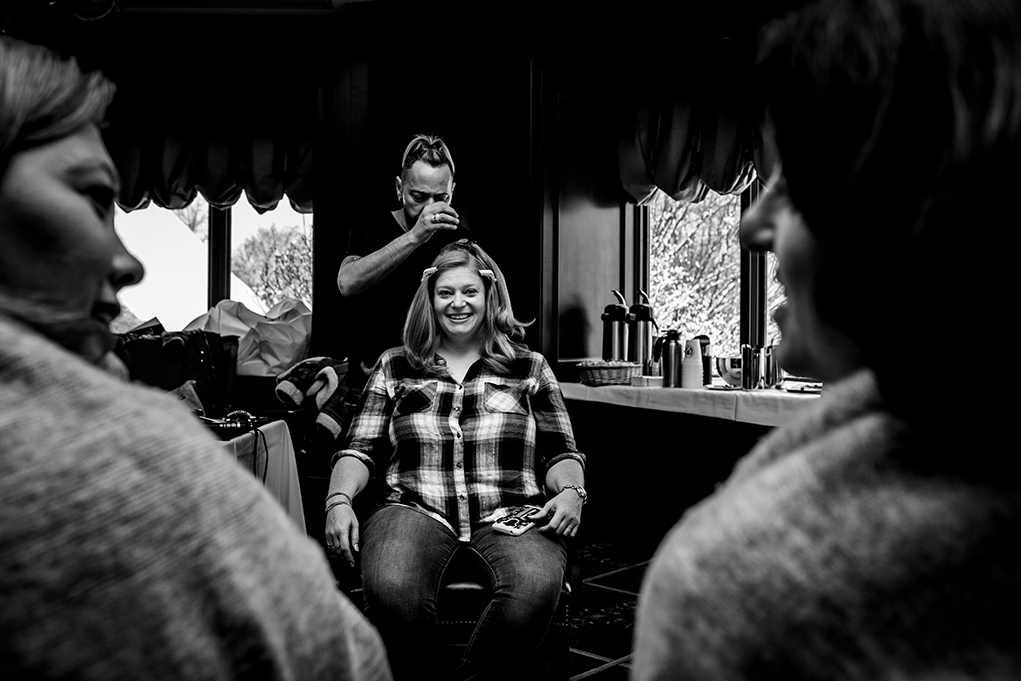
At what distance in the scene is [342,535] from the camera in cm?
210

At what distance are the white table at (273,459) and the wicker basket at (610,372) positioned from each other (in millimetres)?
1633

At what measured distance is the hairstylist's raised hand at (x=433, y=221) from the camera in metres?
3.04

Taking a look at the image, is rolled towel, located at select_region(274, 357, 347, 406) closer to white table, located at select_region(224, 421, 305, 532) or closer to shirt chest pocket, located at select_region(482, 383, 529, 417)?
white table, located at select_region(224, 421, 305, 532)

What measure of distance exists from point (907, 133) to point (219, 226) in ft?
18.3

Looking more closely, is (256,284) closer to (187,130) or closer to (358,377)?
(187,130)

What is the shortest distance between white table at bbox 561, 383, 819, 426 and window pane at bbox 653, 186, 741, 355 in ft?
2.29

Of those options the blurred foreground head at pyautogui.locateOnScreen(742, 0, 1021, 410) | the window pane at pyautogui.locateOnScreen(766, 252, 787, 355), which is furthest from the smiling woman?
the window pane at pyautogui.locateOnScreen(766, 252, 787, 355)

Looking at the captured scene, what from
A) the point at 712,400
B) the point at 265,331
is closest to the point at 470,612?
the point at 712,400

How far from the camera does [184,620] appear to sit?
1.76 feet

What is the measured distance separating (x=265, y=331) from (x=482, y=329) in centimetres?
299

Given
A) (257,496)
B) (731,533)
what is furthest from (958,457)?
(257,496)

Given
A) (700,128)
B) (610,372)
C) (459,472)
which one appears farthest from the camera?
(700,128)

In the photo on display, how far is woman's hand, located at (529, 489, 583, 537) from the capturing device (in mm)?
2107

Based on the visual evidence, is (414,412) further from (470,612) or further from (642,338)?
(642,338)
